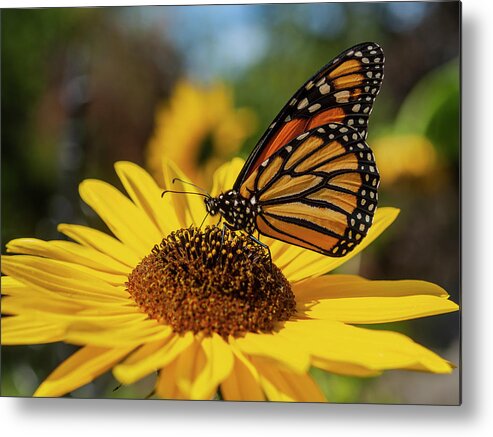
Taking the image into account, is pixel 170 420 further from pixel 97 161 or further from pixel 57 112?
pixel 57 112

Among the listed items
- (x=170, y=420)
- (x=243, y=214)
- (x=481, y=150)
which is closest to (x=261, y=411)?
(x=170, y=420)

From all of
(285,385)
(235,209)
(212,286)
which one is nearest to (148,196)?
(235,209)

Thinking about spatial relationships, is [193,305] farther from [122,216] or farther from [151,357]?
[122,216]

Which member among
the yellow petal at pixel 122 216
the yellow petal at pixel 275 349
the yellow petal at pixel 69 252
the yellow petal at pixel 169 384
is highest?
the yellow petal at pixel 122 216

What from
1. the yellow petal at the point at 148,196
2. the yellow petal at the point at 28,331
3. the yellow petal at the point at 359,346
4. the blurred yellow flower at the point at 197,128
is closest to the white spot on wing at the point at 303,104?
the blurred yellow flower at the point at 197,128

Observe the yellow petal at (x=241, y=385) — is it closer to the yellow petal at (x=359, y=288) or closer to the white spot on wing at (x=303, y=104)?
the yellow petal at (x=359, y=288)
